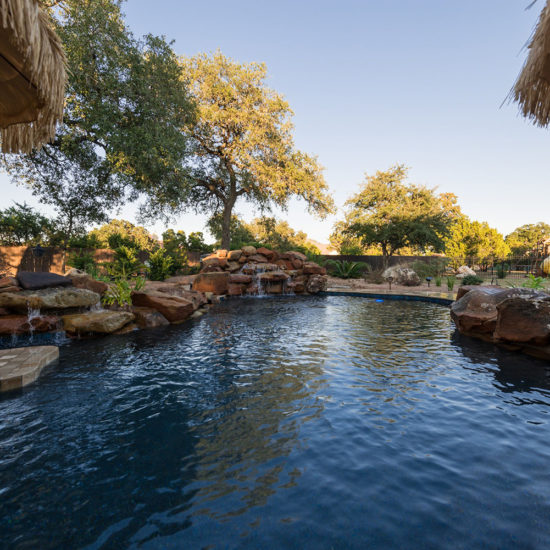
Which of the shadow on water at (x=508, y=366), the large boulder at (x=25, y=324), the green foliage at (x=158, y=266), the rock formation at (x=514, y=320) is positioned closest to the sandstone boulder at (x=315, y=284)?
the green foliage at (x=158, y=266)

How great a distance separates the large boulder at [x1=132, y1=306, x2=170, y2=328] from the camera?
31.7 feet

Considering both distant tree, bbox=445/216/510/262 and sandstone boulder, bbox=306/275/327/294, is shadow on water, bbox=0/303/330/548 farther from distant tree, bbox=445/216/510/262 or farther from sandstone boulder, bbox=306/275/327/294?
distant tree, bbox=445/216/510/262

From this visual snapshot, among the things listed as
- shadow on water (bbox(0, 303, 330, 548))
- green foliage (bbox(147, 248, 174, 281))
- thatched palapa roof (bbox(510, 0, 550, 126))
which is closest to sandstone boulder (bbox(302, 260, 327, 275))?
green foliage (bbox(147, 248, 174, 281))

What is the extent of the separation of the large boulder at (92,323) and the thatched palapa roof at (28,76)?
501cm

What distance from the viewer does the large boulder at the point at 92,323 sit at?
8359 millimetres

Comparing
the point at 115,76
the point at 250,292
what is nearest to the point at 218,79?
the point at 115,76

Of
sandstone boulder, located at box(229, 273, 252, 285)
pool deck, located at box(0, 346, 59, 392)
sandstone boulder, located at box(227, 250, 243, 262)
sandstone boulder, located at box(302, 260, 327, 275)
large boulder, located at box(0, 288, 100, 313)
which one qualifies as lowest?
pool deck, located at box(0, 346, 59, 392)

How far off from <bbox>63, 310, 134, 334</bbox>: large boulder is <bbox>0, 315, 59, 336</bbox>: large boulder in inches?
13.3

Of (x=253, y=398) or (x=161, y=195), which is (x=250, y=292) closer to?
(x=161, y=195)

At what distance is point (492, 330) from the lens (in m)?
8.17

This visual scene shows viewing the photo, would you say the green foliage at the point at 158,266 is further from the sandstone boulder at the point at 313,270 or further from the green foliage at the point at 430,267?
the green foliage at the point at 430,267

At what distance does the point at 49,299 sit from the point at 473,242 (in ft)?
123

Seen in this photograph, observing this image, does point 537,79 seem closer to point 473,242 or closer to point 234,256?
point 234,256

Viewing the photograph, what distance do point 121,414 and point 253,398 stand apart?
1845 mm
